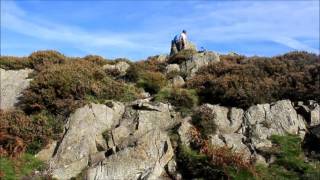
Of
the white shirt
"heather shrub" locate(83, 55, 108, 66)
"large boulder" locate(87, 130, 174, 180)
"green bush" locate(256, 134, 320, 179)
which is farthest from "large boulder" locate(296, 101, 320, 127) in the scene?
"heather shrub" locate(83, 55, 108, 66)

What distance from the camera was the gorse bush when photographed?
2403 centimetres

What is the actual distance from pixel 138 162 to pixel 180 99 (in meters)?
5.23

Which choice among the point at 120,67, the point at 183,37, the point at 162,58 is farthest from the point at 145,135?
the point at 183,37

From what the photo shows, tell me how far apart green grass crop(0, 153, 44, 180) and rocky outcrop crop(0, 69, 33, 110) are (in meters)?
5.10

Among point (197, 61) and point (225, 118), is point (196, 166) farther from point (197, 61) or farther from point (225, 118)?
point (197, 61)

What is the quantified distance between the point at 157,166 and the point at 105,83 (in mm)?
7691

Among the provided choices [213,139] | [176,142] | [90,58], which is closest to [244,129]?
[213,139]

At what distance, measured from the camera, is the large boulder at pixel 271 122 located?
2148 centimetres

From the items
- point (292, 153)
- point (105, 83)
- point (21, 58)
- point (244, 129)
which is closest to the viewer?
point (292, 153)

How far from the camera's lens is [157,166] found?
1970 centimetres

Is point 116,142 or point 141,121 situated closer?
point 116,142

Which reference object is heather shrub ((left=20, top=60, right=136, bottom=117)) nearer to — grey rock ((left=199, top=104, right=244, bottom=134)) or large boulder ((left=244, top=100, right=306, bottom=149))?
grey rock ((left=199, top=104, right=244, bottom=134))

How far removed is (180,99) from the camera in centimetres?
2416

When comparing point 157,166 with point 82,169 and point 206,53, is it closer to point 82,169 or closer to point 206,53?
point 82,169
